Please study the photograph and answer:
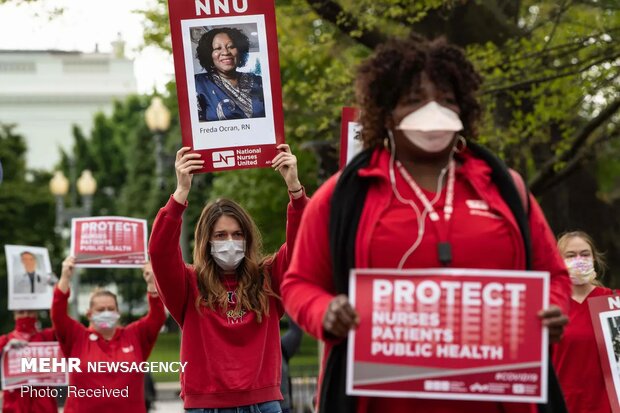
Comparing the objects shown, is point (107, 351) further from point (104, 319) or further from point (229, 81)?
point (229, 81)

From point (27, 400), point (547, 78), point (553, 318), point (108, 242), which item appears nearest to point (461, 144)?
point (553, 318)

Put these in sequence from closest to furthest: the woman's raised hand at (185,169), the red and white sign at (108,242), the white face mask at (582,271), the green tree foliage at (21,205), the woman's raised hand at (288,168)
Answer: the woman's raised hand at (185,169), the woman's raised hand at (288,168), the white face mask at (582,271), the red and white sign at (108,242), the green tree foliage at (21,205)

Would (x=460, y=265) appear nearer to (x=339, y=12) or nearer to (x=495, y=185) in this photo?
(x=495, y=185)

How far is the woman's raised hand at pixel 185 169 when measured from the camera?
6309 mm

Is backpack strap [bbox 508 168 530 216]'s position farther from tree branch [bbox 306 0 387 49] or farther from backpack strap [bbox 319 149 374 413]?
tree branch [bbox 306 0 387 49]

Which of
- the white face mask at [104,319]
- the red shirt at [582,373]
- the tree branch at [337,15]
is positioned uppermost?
the tree branch at [337,15]

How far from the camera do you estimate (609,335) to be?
7.14 meters

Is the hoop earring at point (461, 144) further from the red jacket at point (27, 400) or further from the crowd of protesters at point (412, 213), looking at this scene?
the red jacket at point (27, 400)

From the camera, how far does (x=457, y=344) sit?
4.04m

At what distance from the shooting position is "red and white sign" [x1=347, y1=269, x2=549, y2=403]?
4035 mm

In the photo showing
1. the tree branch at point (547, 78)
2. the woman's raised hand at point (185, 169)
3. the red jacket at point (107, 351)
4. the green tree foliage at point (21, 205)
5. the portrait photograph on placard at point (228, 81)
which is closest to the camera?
the woman's raised hand at point (185, 169)

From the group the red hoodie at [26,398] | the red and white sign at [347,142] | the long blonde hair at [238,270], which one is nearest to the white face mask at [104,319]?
the red hoodie at [26,398]

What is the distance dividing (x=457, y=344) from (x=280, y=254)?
3154 mm

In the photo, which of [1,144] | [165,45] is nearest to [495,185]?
[165,45]
